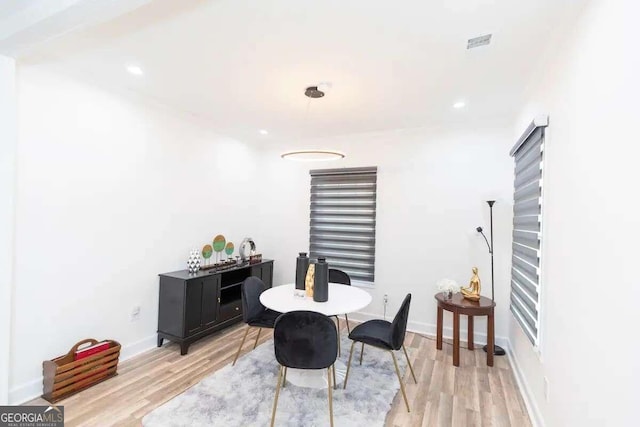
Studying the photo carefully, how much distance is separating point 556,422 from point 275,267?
378 cm

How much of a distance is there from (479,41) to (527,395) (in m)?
2.65

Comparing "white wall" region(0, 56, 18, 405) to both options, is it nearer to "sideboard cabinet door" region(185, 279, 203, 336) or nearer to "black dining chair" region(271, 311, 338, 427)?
"sideboard cabinet door" region(185, 279, 203, 336)

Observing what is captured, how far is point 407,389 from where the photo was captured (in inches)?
103

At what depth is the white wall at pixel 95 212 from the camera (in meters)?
2.37

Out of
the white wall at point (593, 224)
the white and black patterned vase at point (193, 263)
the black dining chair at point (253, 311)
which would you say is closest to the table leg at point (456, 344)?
the white wall at point (593, 224)

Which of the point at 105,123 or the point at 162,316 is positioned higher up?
the point at 105,123

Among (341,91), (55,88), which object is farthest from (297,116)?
(55,88)

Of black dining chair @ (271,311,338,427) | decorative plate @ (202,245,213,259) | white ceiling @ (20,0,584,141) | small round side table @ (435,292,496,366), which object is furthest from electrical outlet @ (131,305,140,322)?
small round side table @ (435,292,496,366)

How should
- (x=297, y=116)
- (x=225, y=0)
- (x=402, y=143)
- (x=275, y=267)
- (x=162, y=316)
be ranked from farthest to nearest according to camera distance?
(x=275, y=267), (x=402, y=143), (x=297, y=116), (x=162, y=316), (x=225, y=0)

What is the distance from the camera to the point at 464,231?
3713 millimetres

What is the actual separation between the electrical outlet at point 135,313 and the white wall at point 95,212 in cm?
5

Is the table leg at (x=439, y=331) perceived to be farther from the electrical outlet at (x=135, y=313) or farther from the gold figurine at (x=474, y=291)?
the electrical outlet at (x=135, y=313)

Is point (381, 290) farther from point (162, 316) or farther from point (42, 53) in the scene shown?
point (42, 53)
